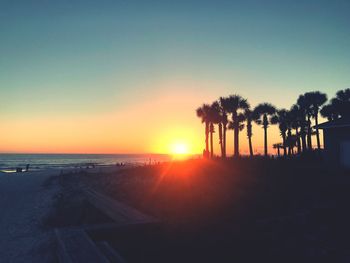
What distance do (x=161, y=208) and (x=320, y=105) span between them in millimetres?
41474

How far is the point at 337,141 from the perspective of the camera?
62.8ft

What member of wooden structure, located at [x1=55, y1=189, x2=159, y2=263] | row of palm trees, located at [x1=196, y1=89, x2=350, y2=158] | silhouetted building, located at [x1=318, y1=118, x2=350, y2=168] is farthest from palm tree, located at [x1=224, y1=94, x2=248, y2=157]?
wooden structure, located at [x1=55, y1=189, x2=159, y2=263]

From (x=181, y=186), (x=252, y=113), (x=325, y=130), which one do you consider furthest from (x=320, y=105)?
(x=181, y=186)

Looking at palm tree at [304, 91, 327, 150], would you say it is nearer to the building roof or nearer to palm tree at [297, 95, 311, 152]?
palm tree at [297, 95, 311, 152]

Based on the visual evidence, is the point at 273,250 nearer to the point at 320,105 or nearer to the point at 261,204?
the point at 261,204

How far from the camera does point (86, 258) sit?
5.68 meters

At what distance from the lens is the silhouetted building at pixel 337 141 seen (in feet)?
60.8

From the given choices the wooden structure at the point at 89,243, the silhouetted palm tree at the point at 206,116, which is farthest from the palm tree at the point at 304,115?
the wooden structure at the point at 89,243

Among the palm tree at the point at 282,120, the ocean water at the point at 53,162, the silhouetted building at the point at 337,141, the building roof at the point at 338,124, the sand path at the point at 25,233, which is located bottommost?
the sand path at the point at 25,233

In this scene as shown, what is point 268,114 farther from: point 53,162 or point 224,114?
point 53,162

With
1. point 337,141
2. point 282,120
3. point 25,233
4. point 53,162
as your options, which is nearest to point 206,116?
point 282,120

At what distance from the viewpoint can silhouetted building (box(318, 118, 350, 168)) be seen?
18547 millimetres

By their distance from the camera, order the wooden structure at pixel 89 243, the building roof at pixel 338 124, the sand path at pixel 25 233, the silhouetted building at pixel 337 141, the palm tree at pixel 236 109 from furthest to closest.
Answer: the palm tree at pixel 236 109
the silhouetted building at pixel 337 141
the building roof at pixel 338 124
the sand path at pixel 25 233
the wooden structure at pixel 89 243

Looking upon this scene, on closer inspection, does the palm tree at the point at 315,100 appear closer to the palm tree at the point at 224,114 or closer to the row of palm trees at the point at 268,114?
the row of palm trees at the point at 268,114
